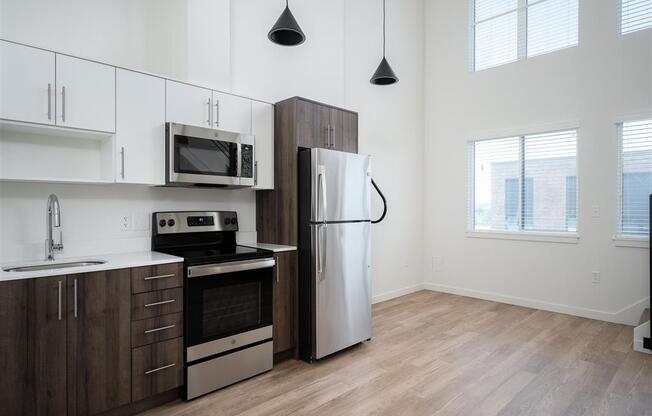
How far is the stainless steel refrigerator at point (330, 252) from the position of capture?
307cm

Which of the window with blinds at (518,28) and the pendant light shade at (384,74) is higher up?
the window with blinds at (518,28)

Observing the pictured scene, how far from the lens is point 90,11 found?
2.67 meters

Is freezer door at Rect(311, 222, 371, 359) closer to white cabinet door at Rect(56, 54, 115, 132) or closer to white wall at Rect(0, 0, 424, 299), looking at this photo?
white wall at Rect(0, 0, 424, 299)

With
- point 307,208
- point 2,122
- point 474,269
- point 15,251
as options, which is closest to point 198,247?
point 307,208

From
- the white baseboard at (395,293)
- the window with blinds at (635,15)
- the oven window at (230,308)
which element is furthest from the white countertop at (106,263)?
the window with blinds at (635,15)

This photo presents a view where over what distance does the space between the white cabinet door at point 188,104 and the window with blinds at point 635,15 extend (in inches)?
178

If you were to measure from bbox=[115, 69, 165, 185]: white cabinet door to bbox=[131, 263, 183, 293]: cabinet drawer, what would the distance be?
629mm

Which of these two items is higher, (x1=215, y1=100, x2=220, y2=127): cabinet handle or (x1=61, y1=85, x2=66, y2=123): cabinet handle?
(x1=215, y1=100, x2=220, y2=127): cabinet handle

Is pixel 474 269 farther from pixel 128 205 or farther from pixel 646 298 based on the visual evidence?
pixel 128 205

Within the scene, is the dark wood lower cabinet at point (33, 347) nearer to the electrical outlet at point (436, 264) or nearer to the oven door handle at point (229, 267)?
the oven door handle at point (229, 267)

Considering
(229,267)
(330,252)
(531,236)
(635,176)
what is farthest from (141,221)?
(635,176)

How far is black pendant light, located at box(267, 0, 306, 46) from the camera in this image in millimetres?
2875

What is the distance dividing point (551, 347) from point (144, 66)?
424 cm

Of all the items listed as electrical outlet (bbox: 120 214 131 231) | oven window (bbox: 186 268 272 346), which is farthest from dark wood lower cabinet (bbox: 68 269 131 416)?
electrical outlet (bbox: 120 214 131 231)
